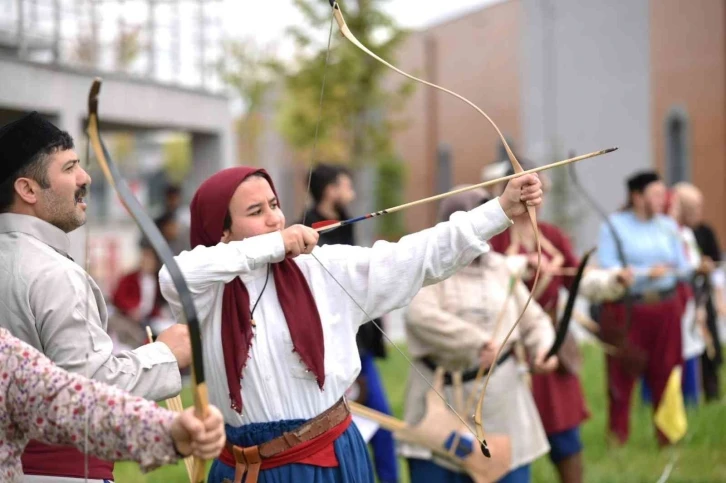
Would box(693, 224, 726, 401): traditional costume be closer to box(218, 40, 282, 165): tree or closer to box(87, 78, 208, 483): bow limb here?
box(87, 78, 208, 483): bow limb

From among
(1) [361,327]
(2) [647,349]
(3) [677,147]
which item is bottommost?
(2) [647,349]

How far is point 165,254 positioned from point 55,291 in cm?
45

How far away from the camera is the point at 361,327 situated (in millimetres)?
5602

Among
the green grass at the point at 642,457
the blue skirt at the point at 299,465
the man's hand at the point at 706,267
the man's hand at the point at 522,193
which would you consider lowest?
the green grass at the point at 642,457

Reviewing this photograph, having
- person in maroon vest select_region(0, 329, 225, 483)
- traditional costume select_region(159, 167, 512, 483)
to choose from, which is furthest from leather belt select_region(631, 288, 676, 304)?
person in maroon vest select_region(0, 329, 225, 483)

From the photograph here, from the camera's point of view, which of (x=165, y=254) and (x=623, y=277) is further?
(x=623, y=277)

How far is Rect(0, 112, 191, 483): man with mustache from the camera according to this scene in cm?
244

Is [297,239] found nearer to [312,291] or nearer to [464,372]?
[312,291]

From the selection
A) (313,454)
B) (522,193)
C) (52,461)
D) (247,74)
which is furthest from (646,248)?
(247,74)

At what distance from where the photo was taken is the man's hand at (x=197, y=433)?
6.52 feet

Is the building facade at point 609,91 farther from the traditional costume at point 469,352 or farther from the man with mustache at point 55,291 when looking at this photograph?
the man with mustache at point 55,291

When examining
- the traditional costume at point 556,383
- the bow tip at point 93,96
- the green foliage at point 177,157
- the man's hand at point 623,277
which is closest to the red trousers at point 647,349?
the man's hand at point 623,277

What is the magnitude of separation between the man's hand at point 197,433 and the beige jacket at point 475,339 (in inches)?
89.1

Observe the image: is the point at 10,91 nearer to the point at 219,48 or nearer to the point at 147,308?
the point at 147,308
